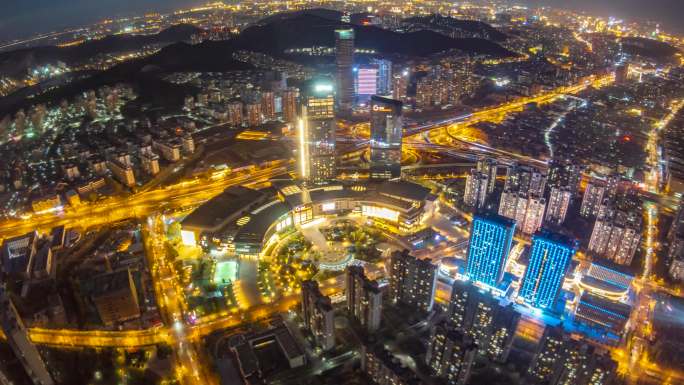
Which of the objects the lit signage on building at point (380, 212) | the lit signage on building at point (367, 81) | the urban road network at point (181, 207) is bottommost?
the urban road network at point (181, 207)

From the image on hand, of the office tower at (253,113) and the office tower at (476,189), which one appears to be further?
the office tower at (253,113)

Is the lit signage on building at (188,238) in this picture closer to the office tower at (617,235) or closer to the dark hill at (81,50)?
the office tower at (617,235)

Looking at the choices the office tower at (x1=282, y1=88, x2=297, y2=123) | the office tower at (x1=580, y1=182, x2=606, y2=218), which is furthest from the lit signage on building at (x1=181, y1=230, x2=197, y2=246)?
the office tower at (x1=580, y1=182, x2=606, y2=218)

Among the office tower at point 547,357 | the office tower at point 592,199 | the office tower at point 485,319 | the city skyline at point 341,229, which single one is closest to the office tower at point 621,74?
the city skyline at point 341,229

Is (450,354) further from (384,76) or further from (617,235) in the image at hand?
(384,76)

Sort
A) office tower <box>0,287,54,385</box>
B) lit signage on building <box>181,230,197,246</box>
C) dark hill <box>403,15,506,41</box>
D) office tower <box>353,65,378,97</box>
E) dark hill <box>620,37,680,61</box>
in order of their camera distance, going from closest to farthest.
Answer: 1. office tower <box>0,287,54,385</box>
2. lit signage on building <box>181,230,197,246</box>
3. office tower <box>353,65,378,97</box>
4. dark hill <box>620,37,680,61</box>
5. dark hill <box>403,15,506,41</box>

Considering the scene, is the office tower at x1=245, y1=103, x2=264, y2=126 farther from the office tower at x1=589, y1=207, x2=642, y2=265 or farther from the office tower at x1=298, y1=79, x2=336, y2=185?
the office tower at x1=589, y1=207, x2=642, y2=265
